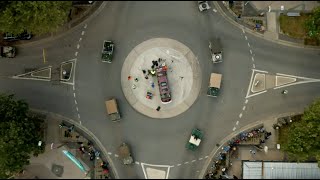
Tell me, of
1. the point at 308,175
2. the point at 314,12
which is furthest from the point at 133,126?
the point at 314,12

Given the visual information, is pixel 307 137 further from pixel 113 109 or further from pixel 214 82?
pixel 113 109

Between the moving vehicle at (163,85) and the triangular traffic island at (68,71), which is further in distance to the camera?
the triangular traffic island at (68,71)

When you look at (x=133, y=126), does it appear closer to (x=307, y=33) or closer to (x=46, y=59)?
(x=46, y=59)

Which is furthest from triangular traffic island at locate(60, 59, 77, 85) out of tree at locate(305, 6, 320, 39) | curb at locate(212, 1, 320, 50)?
tree at locate(305, 6, 320, 39)

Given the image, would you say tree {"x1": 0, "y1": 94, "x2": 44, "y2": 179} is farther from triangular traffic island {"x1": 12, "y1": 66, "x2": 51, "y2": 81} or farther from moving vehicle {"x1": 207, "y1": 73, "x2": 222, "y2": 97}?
moving vehicle {"x1": 207, "y1": 73, "x2": 222, "y2": 97}

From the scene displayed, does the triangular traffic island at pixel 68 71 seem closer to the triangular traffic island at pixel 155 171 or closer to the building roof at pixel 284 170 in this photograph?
the triangular traffic island at pixel 155 171

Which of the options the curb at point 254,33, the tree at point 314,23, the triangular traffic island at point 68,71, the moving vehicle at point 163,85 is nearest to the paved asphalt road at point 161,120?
the curb at point 254,33

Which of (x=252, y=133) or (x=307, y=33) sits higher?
(x=307, y=33)
